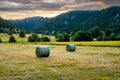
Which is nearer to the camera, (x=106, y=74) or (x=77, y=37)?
(x=106, y=74)

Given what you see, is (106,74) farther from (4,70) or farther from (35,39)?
(35,39)

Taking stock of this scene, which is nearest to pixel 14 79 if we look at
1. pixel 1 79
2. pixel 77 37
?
pixel 1 79

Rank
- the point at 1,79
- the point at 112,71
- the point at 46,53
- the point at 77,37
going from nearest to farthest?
the point at 1,79, the point at 112,71, the point at 46,53, the point at 77,37

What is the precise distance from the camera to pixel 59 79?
15.5 meters

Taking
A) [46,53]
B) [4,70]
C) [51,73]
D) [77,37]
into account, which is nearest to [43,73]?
[51,73]

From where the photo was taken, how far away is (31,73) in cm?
1741

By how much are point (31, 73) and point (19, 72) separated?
3.00 feet

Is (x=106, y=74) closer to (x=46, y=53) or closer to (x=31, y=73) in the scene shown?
(x=31, y=73)

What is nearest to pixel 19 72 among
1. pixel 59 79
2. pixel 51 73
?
pixel 51 73

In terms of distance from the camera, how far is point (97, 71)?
59.8ft

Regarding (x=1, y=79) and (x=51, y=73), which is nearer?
(x=1, y=79)

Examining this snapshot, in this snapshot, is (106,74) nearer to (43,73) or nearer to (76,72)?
(76,72)

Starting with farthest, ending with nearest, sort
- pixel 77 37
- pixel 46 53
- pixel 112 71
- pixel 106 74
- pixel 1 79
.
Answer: pixel 77 37 → pixel 46 53 → pixel 112 71 → pixel 106 74 → pixel 1 79

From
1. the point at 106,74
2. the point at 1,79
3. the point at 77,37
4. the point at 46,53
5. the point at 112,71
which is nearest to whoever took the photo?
the point at 1,79
